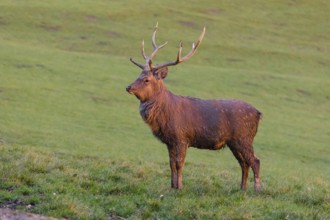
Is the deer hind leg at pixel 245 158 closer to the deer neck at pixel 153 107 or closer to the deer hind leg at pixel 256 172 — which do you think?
the deer hind leg at pixel 256 172

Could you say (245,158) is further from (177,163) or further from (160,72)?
(160,72)

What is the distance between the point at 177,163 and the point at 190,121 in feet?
2.67

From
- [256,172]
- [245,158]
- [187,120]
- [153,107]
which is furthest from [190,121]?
[256,172]

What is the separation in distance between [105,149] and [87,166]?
10951 mm

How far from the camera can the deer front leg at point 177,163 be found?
13492mm

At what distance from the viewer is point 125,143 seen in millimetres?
28703

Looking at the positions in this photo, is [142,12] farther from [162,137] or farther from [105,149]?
[162,137]

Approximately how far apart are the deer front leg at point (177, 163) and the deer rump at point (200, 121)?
14 cm

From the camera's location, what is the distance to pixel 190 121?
13.7 m

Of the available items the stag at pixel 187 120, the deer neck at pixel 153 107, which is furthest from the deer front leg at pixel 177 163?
the deer neck at pixel 153 107

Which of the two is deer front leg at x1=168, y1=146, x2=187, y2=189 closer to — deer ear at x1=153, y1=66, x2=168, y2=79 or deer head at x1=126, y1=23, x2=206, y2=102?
deer head at x1=126, y1=23, x2=206, y2=102

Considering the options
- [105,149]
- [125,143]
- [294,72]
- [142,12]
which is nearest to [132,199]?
[105,149]

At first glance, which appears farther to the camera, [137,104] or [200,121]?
[137,104]

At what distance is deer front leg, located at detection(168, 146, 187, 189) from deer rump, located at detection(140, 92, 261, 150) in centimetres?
14
